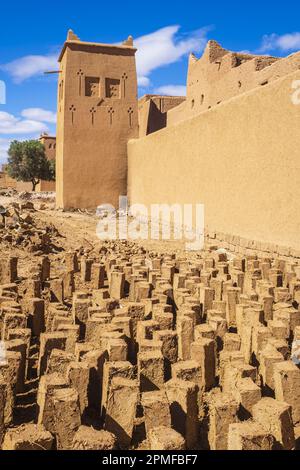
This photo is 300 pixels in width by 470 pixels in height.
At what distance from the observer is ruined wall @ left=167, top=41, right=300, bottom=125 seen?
12.5 metres

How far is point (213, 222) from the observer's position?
9.93 meters

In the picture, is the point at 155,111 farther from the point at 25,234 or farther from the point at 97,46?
the point at 25,234

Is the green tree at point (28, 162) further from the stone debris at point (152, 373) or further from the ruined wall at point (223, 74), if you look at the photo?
the stone debris at point (152, 373)

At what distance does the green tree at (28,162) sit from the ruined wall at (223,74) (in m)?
14.2

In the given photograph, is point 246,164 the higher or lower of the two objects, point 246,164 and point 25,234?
the higher

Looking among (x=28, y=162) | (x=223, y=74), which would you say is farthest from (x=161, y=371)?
(x=28, y=162)

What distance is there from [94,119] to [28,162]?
15.7 m

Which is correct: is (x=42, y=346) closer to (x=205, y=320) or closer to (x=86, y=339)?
(x=86, y=339)

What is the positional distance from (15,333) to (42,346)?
243 millimetres

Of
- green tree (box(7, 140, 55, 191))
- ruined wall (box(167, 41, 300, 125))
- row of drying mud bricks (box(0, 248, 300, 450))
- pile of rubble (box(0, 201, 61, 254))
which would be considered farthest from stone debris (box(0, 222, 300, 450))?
green tree (box(7, 140, 55, 191))

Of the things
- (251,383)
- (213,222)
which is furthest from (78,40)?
(251,383)

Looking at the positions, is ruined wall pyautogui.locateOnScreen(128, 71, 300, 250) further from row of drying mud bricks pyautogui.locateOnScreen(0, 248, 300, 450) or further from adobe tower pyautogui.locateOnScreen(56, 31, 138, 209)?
adobe tower pyautogui.locateOnScreen(56, 31, 138, 209)

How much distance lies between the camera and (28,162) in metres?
30.2

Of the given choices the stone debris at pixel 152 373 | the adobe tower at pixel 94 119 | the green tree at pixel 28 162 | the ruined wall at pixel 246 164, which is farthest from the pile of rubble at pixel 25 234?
the green tree at pixel 28 162
